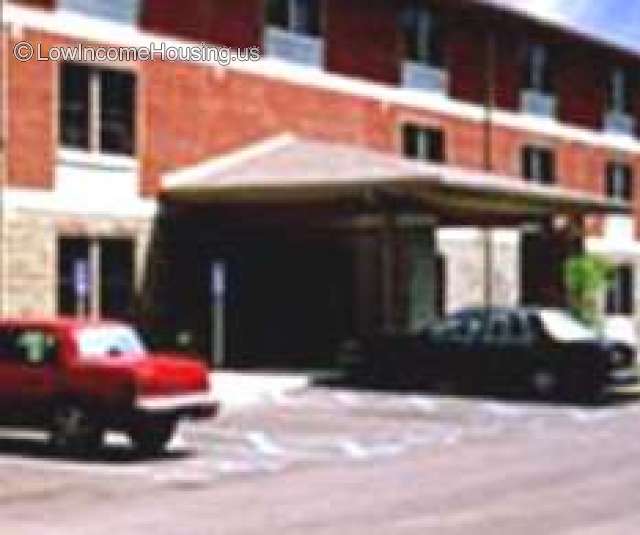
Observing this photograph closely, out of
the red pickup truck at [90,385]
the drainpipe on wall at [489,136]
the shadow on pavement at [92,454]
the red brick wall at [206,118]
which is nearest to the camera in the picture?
the red pickup truck at [90,385]

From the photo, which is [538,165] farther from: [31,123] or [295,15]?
[31,123]

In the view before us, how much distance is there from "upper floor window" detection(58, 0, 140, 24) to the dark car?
7.61 m

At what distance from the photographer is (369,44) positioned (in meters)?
35.3

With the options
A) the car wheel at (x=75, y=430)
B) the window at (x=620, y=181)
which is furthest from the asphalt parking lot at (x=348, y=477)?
the window at (x=620, y=181)

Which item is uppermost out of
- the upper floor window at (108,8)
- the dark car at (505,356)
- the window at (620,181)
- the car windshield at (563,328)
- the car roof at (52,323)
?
the upper floor window at (108,8)

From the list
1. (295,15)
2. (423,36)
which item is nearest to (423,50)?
(423,36)

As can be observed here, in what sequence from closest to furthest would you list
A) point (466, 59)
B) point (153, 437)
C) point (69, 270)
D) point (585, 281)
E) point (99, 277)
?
point (153, 437), point (69, 270), point (99, 277), point (585, 281), point (466, 59)

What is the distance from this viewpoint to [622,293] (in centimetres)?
4512

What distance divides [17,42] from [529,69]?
19.1 meters

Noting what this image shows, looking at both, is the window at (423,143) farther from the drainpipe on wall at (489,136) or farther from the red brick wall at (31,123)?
the red brick wall at (31,123)

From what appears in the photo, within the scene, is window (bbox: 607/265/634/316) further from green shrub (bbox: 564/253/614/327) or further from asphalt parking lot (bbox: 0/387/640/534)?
asphalt parking lot (bbox: 0/387/640/534)

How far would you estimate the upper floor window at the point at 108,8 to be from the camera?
27.5 m

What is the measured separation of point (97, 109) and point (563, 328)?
31.0 ft

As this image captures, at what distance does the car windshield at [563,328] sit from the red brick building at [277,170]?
3.31 meters
